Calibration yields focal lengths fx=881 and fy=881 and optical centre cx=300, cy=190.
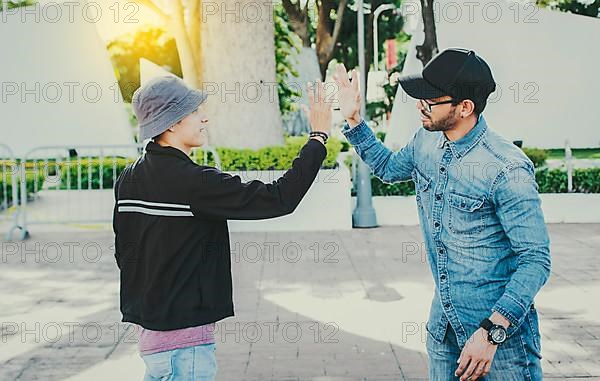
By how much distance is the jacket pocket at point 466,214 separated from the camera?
2990 mm

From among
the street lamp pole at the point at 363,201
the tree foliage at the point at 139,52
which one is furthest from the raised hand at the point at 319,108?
the tree foliage at the point at 139,52

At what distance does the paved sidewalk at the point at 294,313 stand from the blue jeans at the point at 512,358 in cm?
237

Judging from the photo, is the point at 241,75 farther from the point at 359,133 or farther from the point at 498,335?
the point at 498,335

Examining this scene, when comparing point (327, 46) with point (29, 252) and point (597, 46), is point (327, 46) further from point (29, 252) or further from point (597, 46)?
point (29, 252)

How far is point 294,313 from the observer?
730 cm

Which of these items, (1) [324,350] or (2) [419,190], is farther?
(1) [324,350]

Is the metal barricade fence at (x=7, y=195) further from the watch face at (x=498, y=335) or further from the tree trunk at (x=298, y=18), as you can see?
the tree trunk at (x=298, y=18)

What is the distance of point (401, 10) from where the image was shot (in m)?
33.1

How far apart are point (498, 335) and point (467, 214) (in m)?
0.42

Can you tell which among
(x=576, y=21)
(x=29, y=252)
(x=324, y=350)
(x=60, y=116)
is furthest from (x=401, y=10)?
(x=324, y=350)

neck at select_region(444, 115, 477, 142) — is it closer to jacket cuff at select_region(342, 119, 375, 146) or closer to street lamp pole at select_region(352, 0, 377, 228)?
jacket cuff at select_region(342, 119, 375, 146)

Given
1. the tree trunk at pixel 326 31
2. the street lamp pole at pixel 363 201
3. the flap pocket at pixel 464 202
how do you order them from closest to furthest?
the flap pocket at pixel 464 202 < the street lamp pole at pixel 363 201 < the tree trunk at pixel 326 31

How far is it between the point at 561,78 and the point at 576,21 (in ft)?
4.52

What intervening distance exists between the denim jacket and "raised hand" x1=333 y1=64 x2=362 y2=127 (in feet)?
1.26
